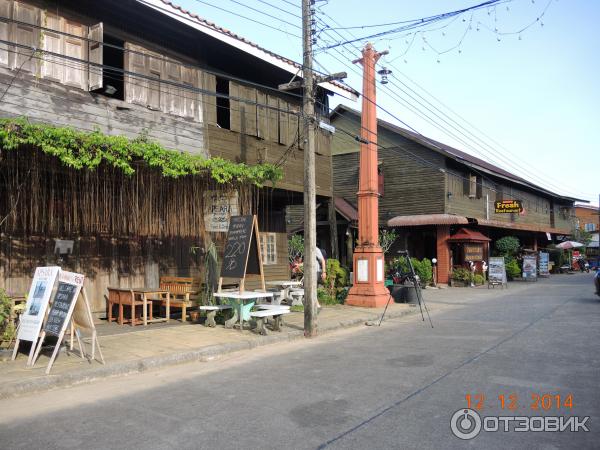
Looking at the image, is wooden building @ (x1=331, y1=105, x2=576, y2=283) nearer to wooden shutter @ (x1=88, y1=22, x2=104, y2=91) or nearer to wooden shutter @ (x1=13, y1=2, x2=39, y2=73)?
wooden shutter @ (x1=88, y1=22, x2=104, y2=91)

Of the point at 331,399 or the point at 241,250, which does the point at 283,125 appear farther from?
the point at 331,399

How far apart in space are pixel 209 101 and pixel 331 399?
30.4ft

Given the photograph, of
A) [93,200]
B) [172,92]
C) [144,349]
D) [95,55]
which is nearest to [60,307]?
[144,349]

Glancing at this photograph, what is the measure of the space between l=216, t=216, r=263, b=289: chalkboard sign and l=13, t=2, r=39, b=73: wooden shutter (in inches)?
190

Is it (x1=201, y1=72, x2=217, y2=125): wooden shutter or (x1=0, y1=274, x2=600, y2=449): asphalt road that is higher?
(x1=201, y1=72, x2=217, y2=125): wooden shutter

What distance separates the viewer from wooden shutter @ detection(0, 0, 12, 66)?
922 cm

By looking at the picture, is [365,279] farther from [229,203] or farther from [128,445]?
[128,445]

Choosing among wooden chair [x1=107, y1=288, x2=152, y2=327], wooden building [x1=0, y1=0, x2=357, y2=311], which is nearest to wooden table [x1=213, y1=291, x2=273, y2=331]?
wooden chair [x1=107, y1=288, x2=152, y2=327]

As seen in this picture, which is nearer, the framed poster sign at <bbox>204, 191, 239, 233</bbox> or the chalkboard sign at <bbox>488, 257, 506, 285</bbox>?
the framed poster sign at <bbox>204, 191, 239, 233</bbox>

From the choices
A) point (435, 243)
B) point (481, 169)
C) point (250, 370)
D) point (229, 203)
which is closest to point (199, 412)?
point (250, 370)

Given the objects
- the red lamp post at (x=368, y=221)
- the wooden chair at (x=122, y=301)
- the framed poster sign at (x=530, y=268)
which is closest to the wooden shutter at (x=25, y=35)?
the wooden chair at (x=122, y=301)

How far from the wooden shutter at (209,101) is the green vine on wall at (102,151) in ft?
8.30

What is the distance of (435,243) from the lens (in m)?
27.9

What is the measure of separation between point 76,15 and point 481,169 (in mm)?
22976
